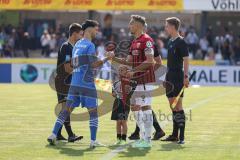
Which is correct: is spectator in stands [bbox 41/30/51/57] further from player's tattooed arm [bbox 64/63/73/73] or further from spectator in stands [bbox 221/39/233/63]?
player's tattooed arm [bbox 64/63/73/73]

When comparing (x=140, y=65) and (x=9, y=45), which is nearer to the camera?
(x=140, y=65)

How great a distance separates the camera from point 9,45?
36.1 meters

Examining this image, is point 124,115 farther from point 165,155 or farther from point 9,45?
point 9,45

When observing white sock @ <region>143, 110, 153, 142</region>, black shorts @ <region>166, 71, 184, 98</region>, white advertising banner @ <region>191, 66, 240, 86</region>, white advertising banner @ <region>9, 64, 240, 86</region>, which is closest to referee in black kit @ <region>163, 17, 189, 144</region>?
black shorts @ <region>166, 71, 184, 98</region>

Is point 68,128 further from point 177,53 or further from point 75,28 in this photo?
point 177,53

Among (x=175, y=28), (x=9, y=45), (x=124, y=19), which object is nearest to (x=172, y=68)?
(x=175, y=28)

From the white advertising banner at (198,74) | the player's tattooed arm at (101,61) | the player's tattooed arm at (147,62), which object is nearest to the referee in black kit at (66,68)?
the player's tattooed arm at (101,61)

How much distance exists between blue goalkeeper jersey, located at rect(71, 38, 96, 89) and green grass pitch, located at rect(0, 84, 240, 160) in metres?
1.06

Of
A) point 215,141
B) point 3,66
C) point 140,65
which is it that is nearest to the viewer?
point 140,65

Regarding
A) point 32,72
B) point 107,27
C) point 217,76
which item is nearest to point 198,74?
point 217,76

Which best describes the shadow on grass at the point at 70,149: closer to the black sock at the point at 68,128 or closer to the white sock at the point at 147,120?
the black sock at the point at 68,128

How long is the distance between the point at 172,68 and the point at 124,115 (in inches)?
48.0

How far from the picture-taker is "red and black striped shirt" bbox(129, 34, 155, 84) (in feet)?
36.0

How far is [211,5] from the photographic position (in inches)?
1385
